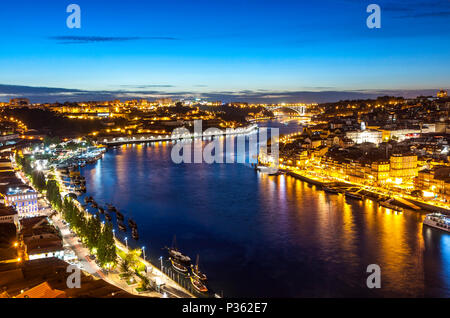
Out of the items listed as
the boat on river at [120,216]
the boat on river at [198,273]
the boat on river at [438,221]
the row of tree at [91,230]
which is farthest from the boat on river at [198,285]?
the boat on river at [438,221]

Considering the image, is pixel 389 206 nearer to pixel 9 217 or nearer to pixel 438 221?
pixel 438 221

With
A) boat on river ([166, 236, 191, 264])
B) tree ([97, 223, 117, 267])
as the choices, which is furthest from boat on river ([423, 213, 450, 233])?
tree ([97, 223, 117, 267])

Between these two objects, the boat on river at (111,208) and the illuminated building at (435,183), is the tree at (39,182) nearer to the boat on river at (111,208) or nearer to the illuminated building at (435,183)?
the boat on river at (111,208)

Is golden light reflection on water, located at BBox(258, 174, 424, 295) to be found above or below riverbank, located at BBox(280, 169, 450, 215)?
below

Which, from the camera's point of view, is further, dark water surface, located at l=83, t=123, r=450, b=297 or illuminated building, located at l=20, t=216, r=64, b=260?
illuminated building, located at l=20, t=216, r=64, b=260

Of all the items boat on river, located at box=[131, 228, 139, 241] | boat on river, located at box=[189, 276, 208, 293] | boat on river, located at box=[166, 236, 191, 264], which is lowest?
boat on river, located at box=[189, 276, 208, 293]

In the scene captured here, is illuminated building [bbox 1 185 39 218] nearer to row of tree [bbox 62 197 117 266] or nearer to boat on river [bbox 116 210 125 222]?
row of tree [bbox 62 197 117 266]

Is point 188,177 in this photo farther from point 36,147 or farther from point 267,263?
point 36,147

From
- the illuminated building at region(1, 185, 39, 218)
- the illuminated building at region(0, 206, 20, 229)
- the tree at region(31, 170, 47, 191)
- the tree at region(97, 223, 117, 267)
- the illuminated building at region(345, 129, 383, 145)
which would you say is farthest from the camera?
the illuminated building at region(345, 129, 383, 145)

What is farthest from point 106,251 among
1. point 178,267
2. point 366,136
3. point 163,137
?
point 163,137
